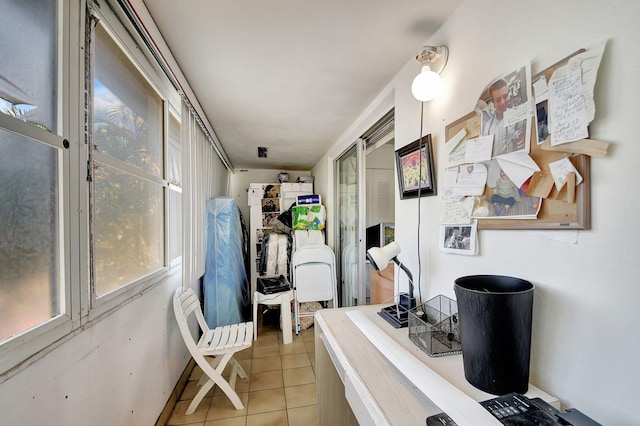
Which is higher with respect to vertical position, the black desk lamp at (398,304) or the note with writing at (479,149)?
the note with writing at (479,149)

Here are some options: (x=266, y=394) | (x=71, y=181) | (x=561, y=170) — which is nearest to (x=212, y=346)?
(x=266, y=394)

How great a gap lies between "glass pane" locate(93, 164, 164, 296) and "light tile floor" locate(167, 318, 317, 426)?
1.05m

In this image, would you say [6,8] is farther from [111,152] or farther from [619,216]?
[619,216]

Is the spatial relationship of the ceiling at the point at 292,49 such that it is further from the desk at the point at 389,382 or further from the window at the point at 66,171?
the desk at the point at 389,382

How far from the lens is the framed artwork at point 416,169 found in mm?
1271

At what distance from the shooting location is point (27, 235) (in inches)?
28.3

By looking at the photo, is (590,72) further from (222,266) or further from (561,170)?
(222,266)

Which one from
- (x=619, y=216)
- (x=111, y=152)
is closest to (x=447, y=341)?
(x=619, y=216)

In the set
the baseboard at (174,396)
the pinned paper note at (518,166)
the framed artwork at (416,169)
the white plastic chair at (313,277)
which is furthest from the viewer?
the white plastic chair at (313,277)

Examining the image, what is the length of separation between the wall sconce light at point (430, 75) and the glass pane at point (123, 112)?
142 centimetres

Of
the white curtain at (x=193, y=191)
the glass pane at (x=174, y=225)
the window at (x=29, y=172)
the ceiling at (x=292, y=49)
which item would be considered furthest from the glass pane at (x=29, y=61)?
the glass pane at (x=174, y=225)

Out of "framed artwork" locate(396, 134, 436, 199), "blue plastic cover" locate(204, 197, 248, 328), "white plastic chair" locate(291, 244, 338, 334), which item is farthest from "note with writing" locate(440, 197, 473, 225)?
"blue plastic cover" locate(204, 197, 248, 328)

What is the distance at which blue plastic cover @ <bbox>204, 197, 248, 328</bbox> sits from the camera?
257cm

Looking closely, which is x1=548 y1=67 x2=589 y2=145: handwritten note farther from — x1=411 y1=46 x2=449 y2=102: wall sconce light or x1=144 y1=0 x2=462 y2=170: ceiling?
x1=144 y1=0 x2=462 y2=170: ceiling
